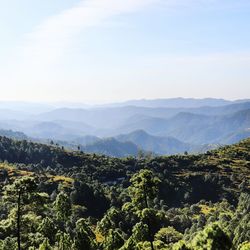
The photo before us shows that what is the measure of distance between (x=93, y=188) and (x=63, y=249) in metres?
122

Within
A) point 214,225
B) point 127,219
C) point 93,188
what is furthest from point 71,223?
point 214,225

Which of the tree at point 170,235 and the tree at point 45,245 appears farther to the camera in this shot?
the tree at point 170,235

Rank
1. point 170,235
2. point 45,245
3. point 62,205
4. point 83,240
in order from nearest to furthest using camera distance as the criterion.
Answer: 1. point 45,245
2. point 83,240
3. point 62,205
4. point 170,235

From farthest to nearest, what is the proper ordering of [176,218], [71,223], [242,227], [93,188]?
[93,188]
[176,218]
[71,223]
[242,227]

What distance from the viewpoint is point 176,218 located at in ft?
488

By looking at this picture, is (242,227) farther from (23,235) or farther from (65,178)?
(65,178)

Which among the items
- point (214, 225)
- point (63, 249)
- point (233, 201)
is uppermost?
point (214, 225)

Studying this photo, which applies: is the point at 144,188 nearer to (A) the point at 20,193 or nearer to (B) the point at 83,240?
(A) the point at 20,193

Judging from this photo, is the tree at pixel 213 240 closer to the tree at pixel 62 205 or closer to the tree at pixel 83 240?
the tree at pixel 83 240

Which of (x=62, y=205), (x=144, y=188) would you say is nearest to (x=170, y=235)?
(x=62, y=205)

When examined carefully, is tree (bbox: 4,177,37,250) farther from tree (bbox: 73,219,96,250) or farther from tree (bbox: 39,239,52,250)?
tree (bbox: 73,219,96,250)

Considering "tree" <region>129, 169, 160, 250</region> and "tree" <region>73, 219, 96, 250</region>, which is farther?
"tree" <region>73, 219, 96, 250</region>

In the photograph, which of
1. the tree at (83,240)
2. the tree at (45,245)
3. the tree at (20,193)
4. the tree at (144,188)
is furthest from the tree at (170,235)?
the tree at (20,193)

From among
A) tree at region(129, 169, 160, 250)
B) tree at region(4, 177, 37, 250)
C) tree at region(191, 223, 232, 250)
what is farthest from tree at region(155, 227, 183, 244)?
tree at region(191, 223, 232, 250)
